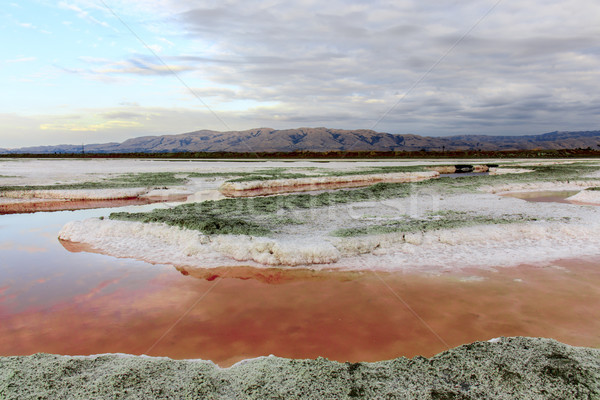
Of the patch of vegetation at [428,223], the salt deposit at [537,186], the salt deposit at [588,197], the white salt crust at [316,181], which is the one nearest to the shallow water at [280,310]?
the patch of vegetation at [428,223]

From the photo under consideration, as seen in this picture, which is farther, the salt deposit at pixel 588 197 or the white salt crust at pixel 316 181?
the white salt crust at pixel 316 181

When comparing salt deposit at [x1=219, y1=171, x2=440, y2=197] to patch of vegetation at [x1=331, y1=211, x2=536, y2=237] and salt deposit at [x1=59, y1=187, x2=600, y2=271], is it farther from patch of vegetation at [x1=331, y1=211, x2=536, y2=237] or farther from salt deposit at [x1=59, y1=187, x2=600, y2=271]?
patch of vegetation at [x1=331, y1=211, x2=536, y2=237]

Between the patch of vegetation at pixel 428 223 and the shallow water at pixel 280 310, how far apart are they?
6.87 ft

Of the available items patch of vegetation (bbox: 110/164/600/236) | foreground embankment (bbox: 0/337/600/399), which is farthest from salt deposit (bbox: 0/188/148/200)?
foreground embankment (bbox: 0/337/600/399)

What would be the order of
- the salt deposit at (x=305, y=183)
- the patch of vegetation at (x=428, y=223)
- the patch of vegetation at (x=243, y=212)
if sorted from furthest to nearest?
1. the salt deposit at (x=305, y=183)
2. the patch of vegetation at (x=243, y=212)
3. the patch of vegetation at (x=428, y=223)

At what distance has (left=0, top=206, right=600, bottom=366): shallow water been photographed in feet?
15.0

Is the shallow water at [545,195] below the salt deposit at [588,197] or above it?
below

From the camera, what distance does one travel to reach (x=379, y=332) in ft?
15.9

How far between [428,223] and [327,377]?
7222 millimetres

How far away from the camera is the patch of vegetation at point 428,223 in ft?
→ 29.5

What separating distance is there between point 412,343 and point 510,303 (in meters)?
2.11

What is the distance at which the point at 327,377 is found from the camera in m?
3.25

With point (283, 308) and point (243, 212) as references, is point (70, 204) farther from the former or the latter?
point (283, 308)

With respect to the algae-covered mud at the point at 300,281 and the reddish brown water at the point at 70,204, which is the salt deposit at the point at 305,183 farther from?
the algae-covered mud at the point at 300,281
